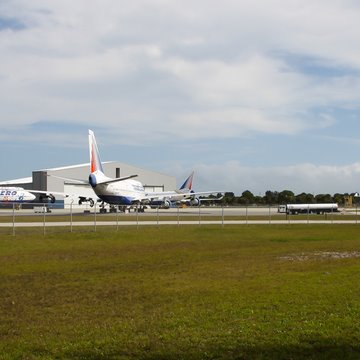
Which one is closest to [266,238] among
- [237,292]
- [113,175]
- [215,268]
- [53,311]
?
[215,268]

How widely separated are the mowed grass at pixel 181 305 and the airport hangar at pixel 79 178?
272ft

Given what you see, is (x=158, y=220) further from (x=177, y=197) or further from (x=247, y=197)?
(x=247, y=197)

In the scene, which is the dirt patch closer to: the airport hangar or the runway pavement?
the runway pavement

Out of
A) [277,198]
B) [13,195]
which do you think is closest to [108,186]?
[13,195]

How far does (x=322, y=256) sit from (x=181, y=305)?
37.0 feet

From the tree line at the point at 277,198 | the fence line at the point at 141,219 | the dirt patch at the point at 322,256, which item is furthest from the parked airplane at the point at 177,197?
the dirt patch at the point at 322,256

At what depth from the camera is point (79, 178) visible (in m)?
115

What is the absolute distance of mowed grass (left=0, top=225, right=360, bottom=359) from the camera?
817 centimetres

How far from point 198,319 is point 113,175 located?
363 feet

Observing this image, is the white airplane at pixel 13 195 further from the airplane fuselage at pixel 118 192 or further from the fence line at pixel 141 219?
the airplane fuselage at pixel 118 192

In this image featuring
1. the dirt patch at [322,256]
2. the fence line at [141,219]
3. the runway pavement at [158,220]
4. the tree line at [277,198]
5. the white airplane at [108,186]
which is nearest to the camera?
the dirt patch at [322,256]

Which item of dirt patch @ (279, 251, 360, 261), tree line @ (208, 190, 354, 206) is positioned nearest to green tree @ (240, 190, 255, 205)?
tree line @ (208, 190, 354, 206)

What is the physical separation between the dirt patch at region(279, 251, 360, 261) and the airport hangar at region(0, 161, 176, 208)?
81.1 metres

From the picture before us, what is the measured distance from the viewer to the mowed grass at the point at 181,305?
8.17 m
